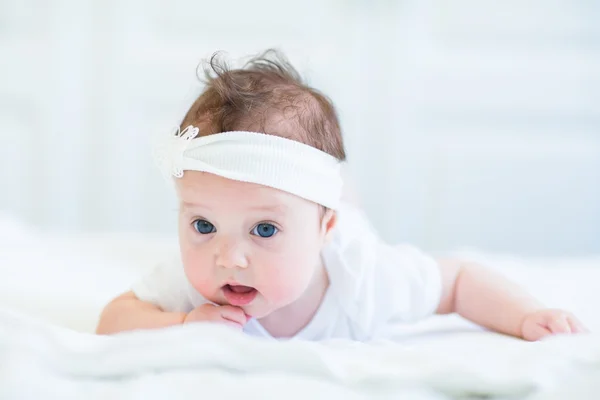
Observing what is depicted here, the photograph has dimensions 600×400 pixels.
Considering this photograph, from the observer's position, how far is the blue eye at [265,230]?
1113mm

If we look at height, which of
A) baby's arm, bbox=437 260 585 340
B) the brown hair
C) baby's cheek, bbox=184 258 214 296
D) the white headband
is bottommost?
baby's arm, bbox=437 260 585 340

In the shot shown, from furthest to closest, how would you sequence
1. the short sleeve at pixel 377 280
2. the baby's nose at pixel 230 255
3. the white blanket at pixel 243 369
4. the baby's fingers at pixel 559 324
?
the short sleeve at pixel 377 280 < the baby's fingers at pixel 559 324 < the baby's nose at pixel 230 255 < the white blanket at pixel 243 369

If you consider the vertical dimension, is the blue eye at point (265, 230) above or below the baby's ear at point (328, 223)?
below

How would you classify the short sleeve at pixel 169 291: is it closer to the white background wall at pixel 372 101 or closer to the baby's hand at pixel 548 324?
the baby's hand at pixel 548 324

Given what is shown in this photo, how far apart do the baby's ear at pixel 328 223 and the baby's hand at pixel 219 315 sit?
0.19 meters

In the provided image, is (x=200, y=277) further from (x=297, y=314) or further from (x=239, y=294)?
(x=297, y=314)

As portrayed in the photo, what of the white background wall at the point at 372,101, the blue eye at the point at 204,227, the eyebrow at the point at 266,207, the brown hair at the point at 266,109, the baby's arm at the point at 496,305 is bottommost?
the baby's arm at the point at 496,305

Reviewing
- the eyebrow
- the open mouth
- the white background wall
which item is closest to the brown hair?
the eyebrow

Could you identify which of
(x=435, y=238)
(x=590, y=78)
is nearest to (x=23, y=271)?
(x=435, y=238)

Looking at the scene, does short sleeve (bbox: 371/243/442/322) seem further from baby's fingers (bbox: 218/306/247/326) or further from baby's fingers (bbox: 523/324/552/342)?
baby's fingers (bbox: 218/306/247/326)

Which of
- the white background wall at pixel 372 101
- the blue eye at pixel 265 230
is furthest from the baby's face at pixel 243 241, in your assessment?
the white background wall at pixel 372 101

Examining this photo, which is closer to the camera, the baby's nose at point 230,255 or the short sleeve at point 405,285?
the baby's nose at point 230,255

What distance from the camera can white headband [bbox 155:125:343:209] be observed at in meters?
1.10

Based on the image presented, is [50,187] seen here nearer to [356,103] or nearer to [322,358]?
[356,103]
